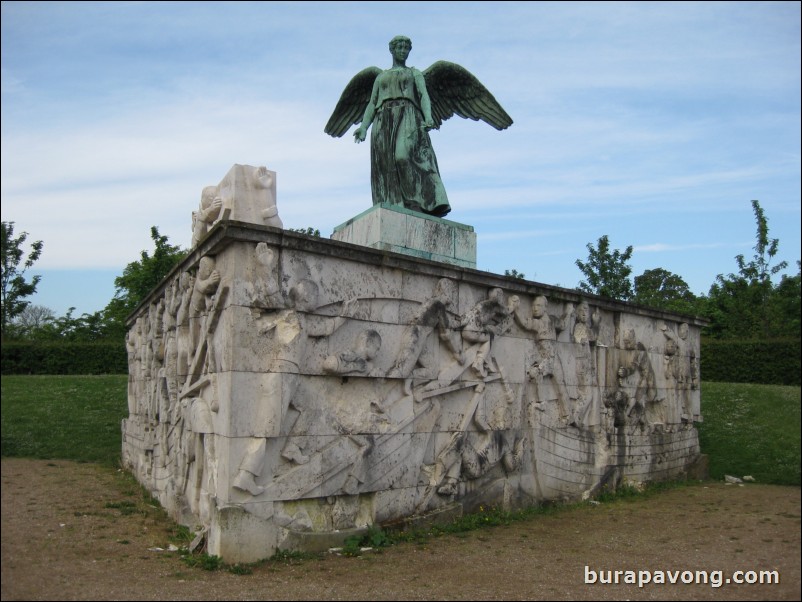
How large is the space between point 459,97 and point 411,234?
3.42 m

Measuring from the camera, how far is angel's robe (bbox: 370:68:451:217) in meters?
10.9

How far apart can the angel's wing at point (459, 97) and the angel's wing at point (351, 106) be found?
43.1 inches

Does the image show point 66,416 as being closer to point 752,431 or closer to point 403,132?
point 403,132

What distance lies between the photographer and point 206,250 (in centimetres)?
783

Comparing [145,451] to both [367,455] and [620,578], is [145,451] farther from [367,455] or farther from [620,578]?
[620,578]

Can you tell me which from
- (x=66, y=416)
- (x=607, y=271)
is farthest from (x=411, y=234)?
(x=607, y=271)

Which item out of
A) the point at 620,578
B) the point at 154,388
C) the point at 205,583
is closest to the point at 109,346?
the point at 154,388

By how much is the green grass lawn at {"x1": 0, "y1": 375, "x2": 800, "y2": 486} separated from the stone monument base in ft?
14.6

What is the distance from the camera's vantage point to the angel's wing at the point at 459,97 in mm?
11891

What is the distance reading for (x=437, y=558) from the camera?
7.24 m

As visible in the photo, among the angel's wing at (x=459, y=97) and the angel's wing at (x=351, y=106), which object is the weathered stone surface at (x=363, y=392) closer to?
the angel's wing at (x=459, y=97)

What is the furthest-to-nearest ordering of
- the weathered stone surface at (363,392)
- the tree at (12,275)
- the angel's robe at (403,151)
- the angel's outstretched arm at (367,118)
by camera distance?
the angel's outstretched arm at (367,118) < the angel's robe at (403,151) < the weathered stone surface at (363,392) < the tree at (12,275)

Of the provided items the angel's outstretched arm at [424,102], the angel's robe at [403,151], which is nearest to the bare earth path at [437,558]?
the angel's robe at [403,151]

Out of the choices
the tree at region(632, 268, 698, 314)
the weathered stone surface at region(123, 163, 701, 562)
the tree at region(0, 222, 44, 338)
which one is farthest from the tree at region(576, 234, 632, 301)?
the tree at region(0, 222, 44, 338)
